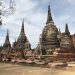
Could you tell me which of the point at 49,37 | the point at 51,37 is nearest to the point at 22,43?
the point at 49,37

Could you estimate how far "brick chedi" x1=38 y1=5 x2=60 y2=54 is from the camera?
55.9 m

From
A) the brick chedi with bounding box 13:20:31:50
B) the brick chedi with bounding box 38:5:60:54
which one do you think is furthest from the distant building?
the brick chedi with bounding box 13:20:31:50

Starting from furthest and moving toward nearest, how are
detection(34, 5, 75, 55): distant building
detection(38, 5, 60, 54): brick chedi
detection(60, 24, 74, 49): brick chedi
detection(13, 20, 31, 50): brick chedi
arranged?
detection(13, 20, 31, 50): brick chedi < detection(38, 5, 60, 54): brick chedi < detection(34, 5, 75, 55): distant building < detection(60, 24, 74, 49): brick chedi

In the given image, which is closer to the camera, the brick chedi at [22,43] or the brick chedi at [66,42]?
the brick chedi at [66,42]

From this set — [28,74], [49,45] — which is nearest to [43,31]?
[49,45]

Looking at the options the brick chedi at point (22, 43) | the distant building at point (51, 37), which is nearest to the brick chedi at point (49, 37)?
the distant building at point (51, 37)

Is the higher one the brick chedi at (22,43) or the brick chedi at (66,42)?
the brick chedi at (22,43)

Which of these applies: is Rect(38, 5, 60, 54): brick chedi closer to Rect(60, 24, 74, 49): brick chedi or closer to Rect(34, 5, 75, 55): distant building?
Rect(34, 5, 75, 55): distant building

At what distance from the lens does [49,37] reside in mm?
59156

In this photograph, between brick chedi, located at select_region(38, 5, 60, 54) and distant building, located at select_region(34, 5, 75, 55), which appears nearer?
distant building, located at select_region(34, 5, 75, 55)

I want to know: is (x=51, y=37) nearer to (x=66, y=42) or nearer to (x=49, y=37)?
(x=49, y=37)

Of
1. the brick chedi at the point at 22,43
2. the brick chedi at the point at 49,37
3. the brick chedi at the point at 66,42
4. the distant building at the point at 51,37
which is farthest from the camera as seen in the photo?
the brick chedi at the point at 22,43

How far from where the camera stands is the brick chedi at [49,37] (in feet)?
183

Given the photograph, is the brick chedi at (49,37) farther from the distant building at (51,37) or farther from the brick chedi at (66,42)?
the brick chedi at (66,42)
